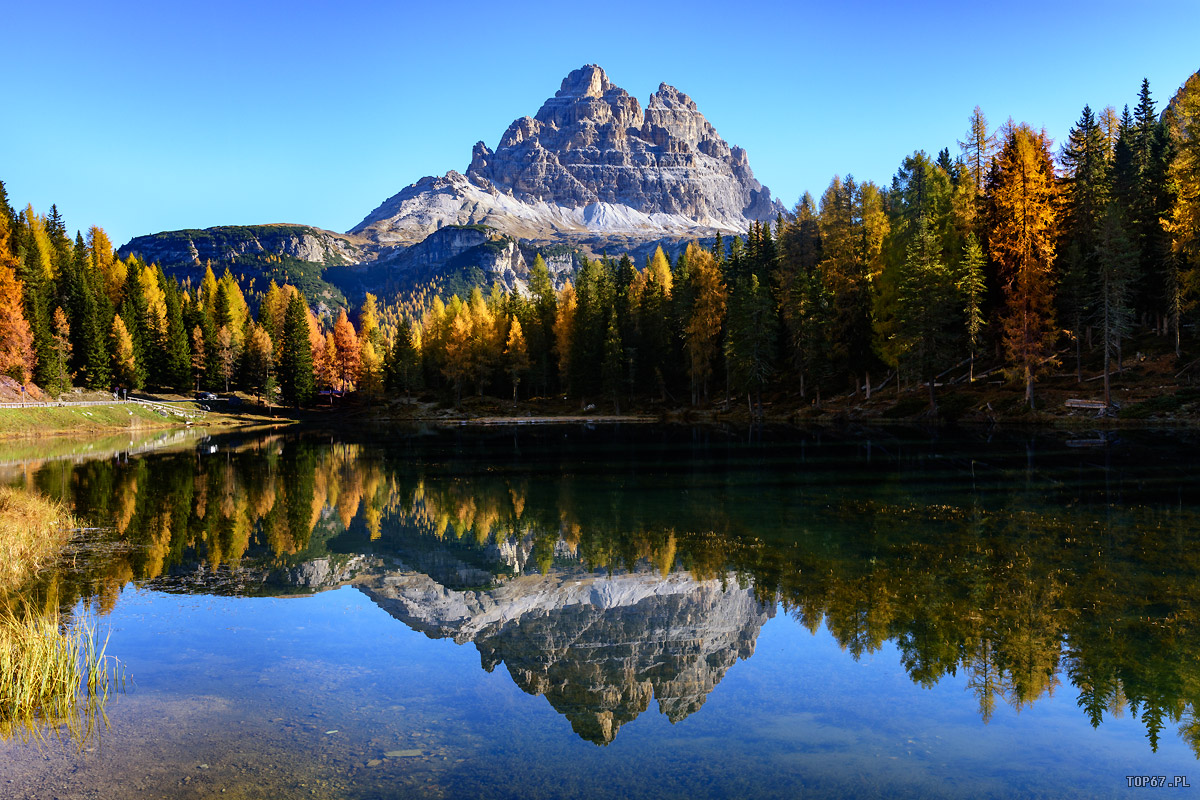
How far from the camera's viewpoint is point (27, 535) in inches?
732

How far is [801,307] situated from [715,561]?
51.0 m

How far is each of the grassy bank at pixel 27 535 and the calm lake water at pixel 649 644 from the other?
2.35 feet

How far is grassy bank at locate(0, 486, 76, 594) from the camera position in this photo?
15914 mm

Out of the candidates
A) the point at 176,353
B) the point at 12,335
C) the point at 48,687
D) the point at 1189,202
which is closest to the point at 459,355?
the point at 176,353

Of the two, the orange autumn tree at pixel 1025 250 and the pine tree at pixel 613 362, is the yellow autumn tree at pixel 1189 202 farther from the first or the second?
the pine tree at pixel 613 362

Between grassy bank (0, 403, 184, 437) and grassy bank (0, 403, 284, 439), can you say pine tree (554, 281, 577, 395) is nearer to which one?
grassy bank (0, 403, 284, 439)

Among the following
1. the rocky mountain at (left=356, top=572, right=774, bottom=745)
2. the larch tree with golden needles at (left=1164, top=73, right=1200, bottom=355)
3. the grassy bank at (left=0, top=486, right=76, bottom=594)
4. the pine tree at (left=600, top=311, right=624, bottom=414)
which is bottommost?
the rocky mountain at (left=356, top=572, right=774, bottom=745)

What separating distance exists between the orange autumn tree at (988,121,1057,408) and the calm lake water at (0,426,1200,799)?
2522 cm

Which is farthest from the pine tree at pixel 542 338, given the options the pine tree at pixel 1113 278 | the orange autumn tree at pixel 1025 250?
the pine tree at pixel 1113 278

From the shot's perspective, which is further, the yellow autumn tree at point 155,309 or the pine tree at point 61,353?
the yellow autumn tree at point 155,309

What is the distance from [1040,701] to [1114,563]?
312 inches

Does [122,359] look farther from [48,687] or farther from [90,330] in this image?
[48,687]

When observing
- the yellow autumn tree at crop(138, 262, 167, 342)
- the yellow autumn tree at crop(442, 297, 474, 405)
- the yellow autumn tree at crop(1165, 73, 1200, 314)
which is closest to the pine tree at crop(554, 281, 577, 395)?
the yellow autumn tree at crop(442, 297, 474, 405)

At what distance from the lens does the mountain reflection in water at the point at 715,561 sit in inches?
429
